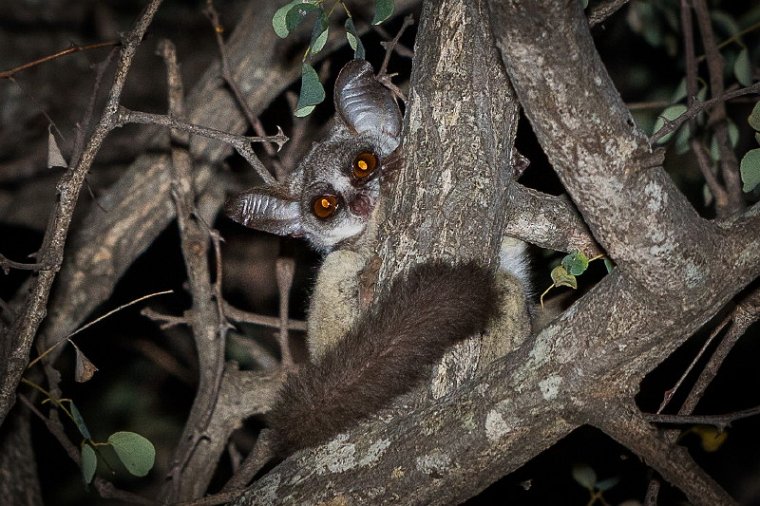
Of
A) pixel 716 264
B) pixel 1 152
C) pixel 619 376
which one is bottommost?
pixel 619 376

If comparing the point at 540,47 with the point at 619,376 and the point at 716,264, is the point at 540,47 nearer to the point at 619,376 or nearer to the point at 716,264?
the point at 716,264

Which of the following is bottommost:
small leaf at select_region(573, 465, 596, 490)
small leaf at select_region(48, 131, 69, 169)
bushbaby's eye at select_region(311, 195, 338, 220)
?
small leaf at select_region(573, 465, 596, 490)

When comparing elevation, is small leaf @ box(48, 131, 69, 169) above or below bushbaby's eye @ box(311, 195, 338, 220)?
above

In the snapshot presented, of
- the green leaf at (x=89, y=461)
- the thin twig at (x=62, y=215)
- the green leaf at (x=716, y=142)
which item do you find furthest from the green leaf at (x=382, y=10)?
the green leaf at (x=716, y=142)

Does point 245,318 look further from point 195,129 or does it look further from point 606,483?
point 606,483

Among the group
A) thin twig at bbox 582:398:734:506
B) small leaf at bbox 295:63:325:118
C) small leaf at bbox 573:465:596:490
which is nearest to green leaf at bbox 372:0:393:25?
small leaf at bbox 295:63:325:118

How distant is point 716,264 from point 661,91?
403 cm

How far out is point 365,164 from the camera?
299 centimetres

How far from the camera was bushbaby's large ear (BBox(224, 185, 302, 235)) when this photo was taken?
3223 millimetres

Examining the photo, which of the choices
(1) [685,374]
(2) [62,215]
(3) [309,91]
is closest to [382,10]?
(3) [309,91]

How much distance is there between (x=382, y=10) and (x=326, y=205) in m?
1.09

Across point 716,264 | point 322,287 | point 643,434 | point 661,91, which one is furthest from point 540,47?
point 661,91

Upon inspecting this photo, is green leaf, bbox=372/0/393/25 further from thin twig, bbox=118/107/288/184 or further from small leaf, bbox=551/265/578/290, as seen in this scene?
small leaf, bbox=551/265/578/290

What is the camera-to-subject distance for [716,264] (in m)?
1.85
